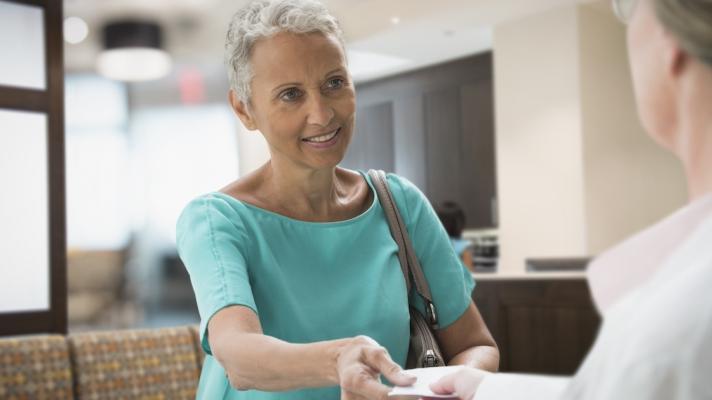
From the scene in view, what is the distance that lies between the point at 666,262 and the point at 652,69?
120 millimetres

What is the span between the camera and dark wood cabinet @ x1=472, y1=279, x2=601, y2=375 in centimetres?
373

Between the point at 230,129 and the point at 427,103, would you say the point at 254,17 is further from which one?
the point at 230,129

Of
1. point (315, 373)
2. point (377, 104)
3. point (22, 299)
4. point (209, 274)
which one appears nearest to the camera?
point (315, 373)

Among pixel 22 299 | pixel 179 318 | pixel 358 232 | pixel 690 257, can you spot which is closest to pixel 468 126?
pixel 179 318

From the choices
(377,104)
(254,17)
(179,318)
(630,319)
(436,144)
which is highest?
(377,104)

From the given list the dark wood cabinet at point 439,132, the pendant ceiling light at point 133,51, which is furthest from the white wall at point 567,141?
the pendant ceiling light at point 133,51

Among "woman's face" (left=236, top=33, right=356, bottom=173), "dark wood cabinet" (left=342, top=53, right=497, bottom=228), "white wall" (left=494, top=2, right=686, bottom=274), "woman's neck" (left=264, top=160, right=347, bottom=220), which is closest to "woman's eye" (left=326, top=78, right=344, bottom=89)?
"woman's face" (left=236, top=33, right=356, bottom=173)

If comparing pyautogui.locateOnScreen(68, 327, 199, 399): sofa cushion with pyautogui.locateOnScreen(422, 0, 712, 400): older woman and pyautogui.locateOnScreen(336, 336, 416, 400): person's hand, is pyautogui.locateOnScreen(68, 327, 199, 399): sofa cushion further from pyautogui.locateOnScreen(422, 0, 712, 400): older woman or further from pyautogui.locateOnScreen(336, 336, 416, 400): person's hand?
pyautogui.locateOnScreen(422, 0, 712, 400): older woman

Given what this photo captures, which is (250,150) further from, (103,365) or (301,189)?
(301,189)

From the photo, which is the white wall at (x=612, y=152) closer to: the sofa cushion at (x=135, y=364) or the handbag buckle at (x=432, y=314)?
the sofa cushion at (x=135, y=364)

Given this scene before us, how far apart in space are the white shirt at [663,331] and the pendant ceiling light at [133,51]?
21.0ft

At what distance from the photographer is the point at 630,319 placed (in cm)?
46

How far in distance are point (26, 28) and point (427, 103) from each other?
4.00 m

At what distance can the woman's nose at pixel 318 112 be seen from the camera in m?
1.12
